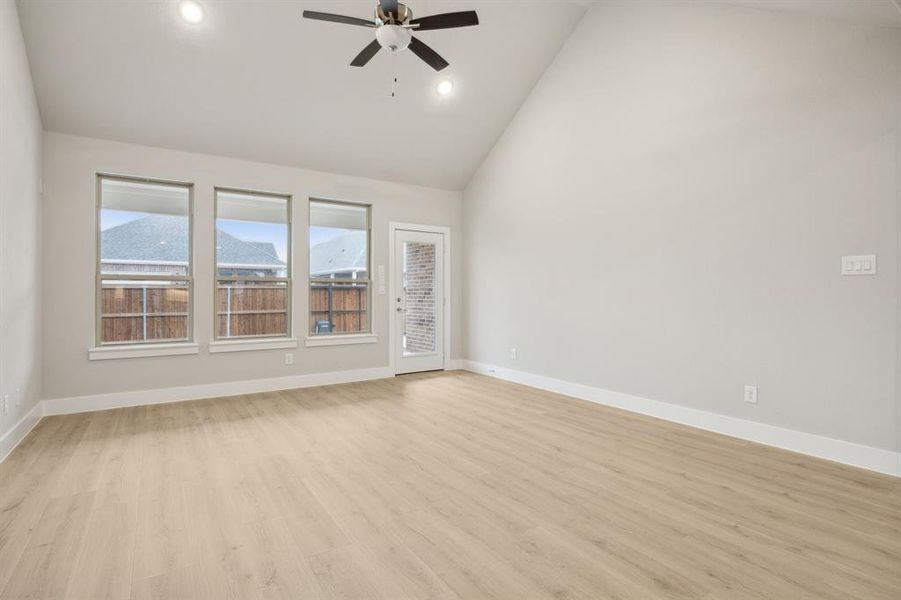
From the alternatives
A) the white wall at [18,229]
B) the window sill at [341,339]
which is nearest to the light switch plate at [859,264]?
the window sill at [341,339]

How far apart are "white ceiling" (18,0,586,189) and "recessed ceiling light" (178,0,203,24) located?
0.22 feet

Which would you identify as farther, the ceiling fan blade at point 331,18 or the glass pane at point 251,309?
the glass pane at point 251,309

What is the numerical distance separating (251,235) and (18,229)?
88.2 inches

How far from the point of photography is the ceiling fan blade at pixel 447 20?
3.20 metres

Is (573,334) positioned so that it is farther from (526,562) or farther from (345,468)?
(526,562)

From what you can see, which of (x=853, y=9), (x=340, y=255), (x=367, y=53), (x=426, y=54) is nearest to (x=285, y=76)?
(x=367, y=53)

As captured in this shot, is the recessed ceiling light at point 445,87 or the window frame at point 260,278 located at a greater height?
the recessed ceiling light at point 445,87

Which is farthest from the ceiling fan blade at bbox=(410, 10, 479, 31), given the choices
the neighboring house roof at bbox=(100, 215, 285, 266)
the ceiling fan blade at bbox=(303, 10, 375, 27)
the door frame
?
the neighboring house roof at bbox=(100, 215, 285, 266)

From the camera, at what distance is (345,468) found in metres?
3.10

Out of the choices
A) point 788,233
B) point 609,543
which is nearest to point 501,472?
point 609,543

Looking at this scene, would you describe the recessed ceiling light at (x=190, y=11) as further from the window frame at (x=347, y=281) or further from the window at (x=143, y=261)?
the window frame at (x=347, y=281)

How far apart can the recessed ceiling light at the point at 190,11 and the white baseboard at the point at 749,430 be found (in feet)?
16.7

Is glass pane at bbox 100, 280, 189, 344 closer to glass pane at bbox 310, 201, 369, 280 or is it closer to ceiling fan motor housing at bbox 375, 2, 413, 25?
glass pane at bbox 310, 201, 369, 280

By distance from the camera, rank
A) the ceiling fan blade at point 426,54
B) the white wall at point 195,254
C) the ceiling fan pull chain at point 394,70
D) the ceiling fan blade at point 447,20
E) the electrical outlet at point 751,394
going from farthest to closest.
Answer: the ceiling fan pull chain at point 394,70, the white wall at point 195,254, the electrical outlet at point 751,394, the ceiling fan blade at point 426,54, the ceiling fan blade at point 447,20
